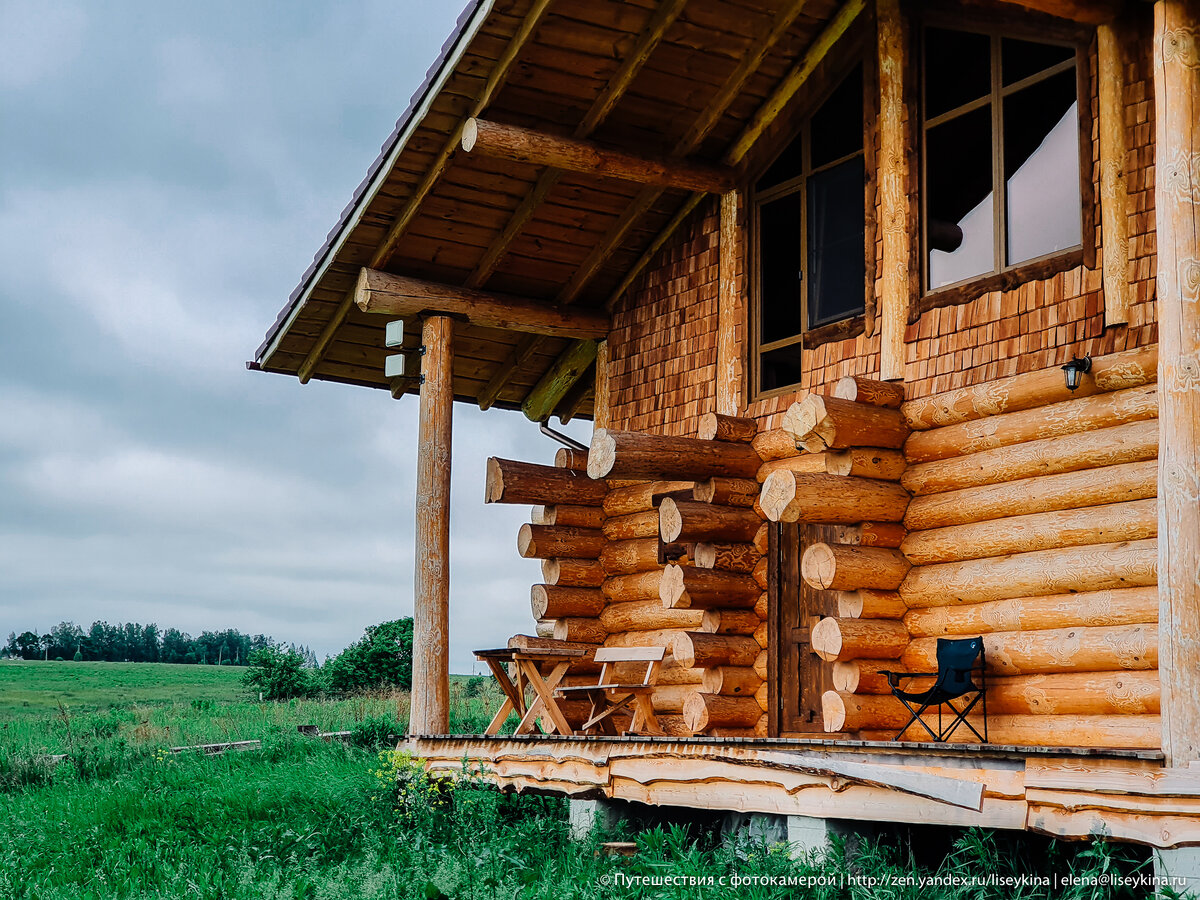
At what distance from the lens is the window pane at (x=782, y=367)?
10938 mm

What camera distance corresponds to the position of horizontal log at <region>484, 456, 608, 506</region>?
12.2 meters

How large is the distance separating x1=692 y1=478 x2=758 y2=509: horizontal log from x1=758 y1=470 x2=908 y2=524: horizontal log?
1708 millimetres

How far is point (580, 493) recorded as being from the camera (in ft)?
41.5

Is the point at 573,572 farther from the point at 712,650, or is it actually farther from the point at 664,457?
the point at 664,457

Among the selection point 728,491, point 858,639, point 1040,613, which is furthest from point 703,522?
point 1040,613

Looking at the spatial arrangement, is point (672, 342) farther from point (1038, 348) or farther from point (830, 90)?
point (1038, 348)

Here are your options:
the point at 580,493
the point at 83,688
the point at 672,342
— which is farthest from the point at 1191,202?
the point at 83,688

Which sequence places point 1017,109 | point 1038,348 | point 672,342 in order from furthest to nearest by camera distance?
point 672,342
point 1017,109
point 1038,348

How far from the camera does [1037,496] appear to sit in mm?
8445

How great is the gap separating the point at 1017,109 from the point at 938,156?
76 centimetres

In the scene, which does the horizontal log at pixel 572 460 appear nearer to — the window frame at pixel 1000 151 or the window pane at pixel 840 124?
the window pane at pixel 840 124

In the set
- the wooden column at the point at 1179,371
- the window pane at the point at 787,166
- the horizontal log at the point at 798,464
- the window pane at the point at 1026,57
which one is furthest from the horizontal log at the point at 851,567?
the window pane at the point at 787,166

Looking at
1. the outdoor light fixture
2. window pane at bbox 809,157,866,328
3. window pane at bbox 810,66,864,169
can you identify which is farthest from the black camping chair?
window pane at bbox 810,66,864,169

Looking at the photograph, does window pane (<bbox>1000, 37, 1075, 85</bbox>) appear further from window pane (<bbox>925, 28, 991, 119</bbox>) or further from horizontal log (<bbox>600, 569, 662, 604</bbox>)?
horizontal log (<bbox>600, 569, 662, 604</bbox>)
